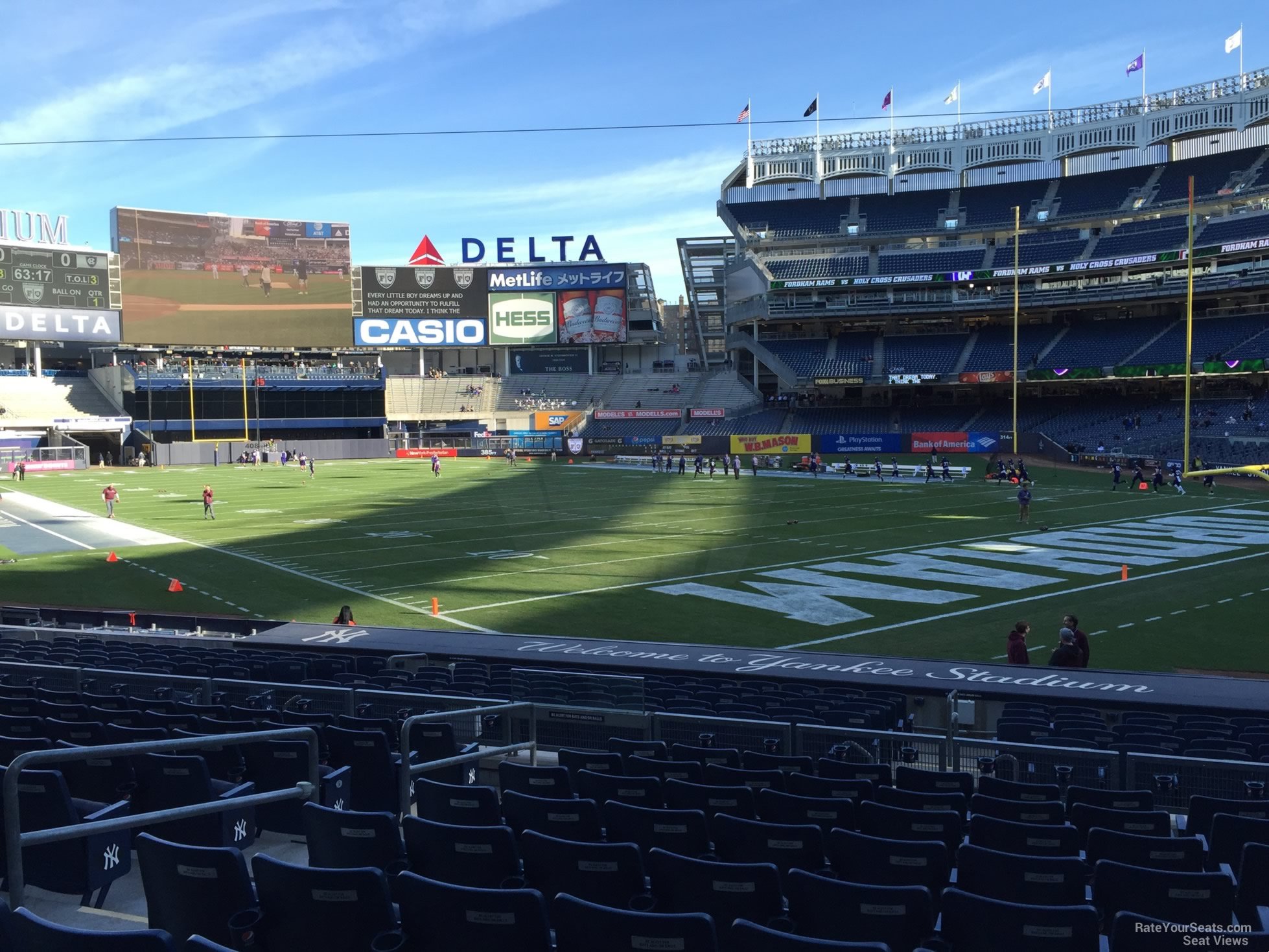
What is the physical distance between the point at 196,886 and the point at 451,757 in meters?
3.51

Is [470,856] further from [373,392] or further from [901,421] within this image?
[373,392]

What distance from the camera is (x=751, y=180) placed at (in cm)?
9000

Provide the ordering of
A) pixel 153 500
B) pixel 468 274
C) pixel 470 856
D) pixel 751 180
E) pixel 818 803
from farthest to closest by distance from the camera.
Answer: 1. pixel 468 274
2. pixel 751 180
3. pixel 153 500
4. pixel 818 803
5. pixel 470 856

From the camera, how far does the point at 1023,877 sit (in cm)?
481

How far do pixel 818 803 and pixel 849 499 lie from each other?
38.6 m

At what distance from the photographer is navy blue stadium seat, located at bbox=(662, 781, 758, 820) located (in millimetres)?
6332

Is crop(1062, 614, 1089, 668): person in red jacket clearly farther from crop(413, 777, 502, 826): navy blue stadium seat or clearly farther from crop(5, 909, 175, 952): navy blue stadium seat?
crop(5, 909, 175, 952): navy blue stadium seat

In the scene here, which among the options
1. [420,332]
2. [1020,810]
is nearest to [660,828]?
[1020,810]

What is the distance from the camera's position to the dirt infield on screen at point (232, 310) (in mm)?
84625

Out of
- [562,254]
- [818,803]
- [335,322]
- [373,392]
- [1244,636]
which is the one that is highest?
[562,254]

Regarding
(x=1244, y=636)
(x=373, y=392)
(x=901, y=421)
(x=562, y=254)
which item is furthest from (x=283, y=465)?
(x=1244, y=636)

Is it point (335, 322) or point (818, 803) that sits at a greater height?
point (335, 322)

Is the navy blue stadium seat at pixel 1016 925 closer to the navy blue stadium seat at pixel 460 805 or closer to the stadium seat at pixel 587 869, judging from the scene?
the stadium seat at pixel 587 869

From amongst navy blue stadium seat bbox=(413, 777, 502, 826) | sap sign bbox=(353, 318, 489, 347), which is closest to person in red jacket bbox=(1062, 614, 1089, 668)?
navy blue stadium seat bbox=(413, 777, 502, 826)
